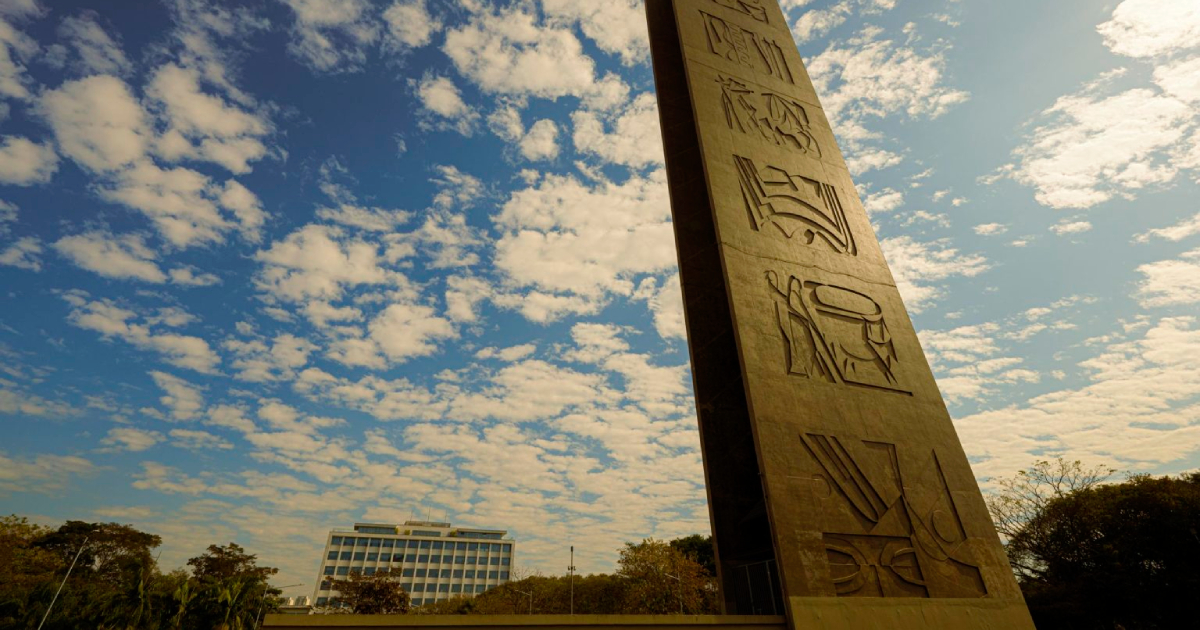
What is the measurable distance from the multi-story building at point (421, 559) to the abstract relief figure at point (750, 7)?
73893 mm

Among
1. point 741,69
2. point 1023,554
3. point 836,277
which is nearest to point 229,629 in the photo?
point 836,277

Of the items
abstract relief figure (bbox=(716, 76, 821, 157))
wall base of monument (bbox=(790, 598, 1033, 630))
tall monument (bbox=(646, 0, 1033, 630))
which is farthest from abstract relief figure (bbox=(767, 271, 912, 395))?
abstract relief figure (bbox=(716, 76, 821, 157))

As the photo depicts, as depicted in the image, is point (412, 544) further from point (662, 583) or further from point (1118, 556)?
point (1118, 556)

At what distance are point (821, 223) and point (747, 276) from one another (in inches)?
135

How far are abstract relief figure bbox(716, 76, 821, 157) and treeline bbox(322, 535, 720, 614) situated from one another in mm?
19852

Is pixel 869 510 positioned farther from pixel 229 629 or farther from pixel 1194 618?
pixel 229 629

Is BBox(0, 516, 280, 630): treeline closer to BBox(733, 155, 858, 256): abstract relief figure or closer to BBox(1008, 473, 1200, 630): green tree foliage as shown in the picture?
BBox(733, 155, 858, 256): abstract relief figure

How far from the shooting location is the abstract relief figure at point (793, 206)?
11.6m

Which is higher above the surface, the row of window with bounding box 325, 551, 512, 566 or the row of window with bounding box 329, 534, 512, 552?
the row of window with bounding box 329, 534, 512, 552

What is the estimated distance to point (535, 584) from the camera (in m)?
41.0

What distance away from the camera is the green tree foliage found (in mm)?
17234

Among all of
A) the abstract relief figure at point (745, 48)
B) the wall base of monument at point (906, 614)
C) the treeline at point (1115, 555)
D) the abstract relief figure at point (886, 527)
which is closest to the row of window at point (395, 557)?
the treeline at point (1115, 555)

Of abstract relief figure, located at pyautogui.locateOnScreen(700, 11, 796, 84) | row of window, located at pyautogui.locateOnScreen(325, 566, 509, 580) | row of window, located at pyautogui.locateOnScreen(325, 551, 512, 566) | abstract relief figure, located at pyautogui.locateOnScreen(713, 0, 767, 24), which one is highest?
abstract relief figure, located at pyautogui.locateOnScreen(713, 0, 767, 24)

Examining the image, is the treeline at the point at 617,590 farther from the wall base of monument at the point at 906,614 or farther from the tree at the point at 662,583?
the wall base of monument at the point at 906,614
